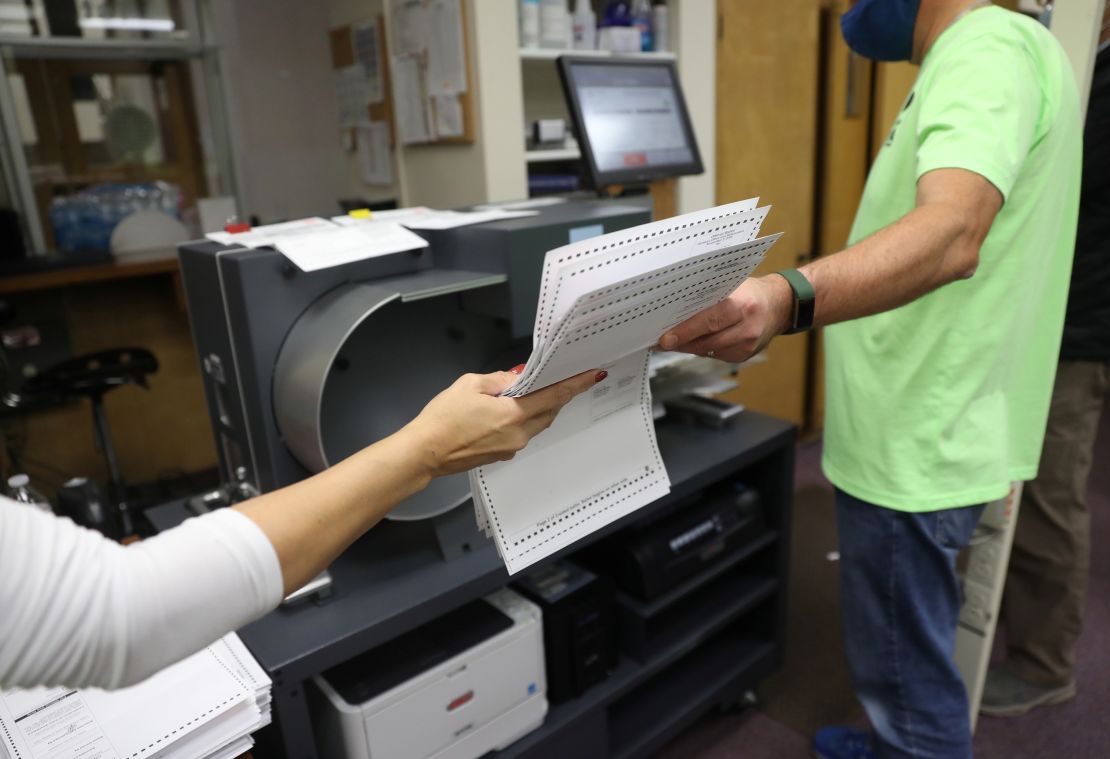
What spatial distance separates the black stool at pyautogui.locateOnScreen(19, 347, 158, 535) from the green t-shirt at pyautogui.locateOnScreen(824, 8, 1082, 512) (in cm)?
225

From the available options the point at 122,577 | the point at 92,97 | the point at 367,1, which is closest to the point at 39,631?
the point at 122,577

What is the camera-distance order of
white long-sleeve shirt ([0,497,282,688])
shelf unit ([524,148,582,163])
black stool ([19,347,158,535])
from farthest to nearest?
black stool ([19,347,158,535])
shelf unit ([524,148,582,163])
white long-sleeve shirt ([0,497,282,688])

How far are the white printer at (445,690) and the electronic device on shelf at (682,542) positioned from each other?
287mm

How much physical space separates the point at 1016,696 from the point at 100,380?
9.23 feet

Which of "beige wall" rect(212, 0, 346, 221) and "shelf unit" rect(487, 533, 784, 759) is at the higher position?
"beige wall" rect(212, 0, 346, 221)

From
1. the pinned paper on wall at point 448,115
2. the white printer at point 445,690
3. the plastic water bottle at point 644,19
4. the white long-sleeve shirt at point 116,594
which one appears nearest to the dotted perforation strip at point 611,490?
the white long-sleeve shirt at point 116,594

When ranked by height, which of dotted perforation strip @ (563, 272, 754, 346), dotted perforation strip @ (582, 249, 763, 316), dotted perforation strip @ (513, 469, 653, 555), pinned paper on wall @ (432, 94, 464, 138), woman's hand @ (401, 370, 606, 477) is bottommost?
dotted perforation strip @ (513, 469, 653, 555)

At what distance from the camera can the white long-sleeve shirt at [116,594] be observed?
594 millimetres

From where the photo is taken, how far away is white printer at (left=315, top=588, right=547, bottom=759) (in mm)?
1222

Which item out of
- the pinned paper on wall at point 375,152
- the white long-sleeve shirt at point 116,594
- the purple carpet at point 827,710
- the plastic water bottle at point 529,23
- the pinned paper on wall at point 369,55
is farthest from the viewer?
the pinned paper on wall at point 375,152

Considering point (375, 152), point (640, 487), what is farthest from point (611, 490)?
point (375, 152)

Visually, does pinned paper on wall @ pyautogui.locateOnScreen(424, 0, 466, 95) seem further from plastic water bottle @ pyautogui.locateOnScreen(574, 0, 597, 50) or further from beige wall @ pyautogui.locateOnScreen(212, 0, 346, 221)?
beige wall @ pyautogui.locateOnScreen(212, 0, 346, 221)

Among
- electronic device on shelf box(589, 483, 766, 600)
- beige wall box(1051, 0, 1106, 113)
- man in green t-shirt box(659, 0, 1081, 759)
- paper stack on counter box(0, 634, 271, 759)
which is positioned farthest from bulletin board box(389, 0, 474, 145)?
paper stack on counter box(0, 634, 271, 759)

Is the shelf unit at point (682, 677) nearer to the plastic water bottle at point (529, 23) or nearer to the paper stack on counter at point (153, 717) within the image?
the paper stack on counter at point (153, 717)
